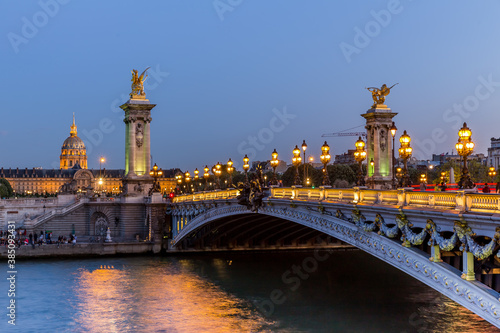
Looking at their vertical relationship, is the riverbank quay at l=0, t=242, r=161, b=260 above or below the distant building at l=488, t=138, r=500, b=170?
below

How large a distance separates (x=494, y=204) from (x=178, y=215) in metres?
45.3

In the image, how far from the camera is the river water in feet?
106

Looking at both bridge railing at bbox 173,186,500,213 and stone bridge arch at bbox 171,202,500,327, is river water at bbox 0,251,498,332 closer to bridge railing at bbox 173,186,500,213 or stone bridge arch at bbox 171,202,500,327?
stone bridge arch at bbox 171,202,500,327

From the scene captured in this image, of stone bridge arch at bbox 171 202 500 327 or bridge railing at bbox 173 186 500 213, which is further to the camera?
stone bridge arch at bbox 171 202 500 327

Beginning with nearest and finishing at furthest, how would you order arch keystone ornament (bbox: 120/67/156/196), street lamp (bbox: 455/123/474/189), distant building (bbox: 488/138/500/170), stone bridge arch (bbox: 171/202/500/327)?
stone bridge arch (bbox: 171/202/500/327) < street lamp (bbox: 455/123/474/189) < arch keystone ornament (bbox: 120/67/156/196) < distant building (bbox: 488/138/500/170)

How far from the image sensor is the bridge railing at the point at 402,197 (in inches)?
719

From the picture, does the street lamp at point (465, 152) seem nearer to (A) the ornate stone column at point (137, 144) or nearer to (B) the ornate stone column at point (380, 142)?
(B) the ornate stone column at point (380, 142)

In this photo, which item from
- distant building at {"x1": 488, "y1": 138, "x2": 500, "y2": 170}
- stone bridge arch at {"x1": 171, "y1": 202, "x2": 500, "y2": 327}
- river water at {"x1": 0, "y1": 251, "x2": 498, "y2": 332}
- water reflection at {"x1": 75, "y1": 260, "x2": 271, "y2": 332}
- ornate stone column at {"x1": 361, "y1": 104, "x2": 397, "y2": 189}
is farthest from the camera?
distant building at {"x1": 488, "y1": 138, "x2": 500, "y2": 170}

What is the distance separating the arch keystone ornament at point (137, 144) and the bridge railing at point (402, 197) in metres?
31.6

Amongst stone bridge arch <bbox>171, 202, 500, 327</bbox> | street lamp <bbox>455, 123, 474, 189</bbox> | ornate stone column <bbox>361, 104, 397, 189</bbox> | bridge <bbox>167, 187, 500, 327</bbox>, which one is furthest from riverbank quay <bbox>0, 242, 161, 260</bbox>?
street lamp <bbox>455, 123, 474, 189</bbox>

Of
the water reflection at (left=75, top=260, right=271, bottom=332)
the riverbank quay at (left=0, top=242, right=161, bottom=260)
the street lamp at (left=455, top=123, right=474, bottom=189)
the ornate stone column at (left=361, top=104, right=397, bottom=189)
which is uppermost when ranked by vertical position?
the ornate stone column at (left=361, top=104, right=397, bottom=189)

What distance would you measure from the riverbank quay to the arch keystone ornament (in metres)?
8.62

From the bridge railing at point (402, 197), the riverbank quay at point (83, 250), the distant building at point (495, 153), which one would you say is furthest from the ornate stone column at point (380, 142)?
the distant building at point (495, 153)

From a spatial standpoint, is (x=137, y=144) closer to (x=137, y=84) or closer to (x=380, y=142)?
(x=137, y=84)
